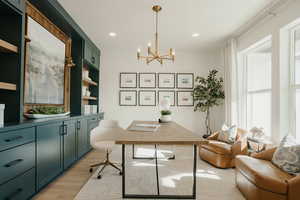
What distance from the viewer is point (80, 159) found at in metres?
3.49

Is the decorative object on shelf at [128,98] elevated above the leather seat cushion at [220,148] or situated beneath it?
elevated above

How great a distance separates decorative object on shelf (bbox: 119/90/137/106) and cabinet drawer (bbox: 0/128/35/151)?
3.17m

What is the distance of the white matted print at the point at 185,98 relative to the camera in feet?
16.9

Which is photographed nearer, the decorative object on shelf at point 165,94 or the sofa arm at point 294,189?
the sofa arm at point 294,189

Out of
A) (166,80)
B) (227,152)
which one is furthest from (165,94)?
(227,152)

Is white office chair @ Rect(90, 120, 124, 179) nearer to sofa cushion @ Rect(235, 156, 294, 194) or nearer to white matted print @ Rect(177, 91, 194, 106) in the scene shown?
sofa cushion @ Rect(235, 156, 294, 194)

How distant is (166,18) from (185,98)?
102 inches

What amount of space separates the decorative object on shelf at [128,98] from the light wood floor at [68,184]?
2209mm

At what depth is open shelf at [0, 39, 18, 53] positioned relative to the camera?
1.78m

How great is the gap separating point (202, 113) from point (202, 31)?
7.96ft

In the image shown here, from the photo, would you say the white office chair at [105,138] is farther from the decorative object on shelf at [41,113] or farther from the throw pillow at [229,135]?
the throw pillow at [229,135]

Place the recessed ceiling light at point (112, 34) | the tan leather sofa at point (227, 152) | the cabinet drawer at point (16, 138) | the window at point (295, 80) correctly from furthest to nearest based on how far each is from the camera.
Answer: the recessed ceiling light at point (112, 34)
the tan leather sofa at point (227, 152)
the window at point (295, 80)
the cabinet drawer at point (16, 138)

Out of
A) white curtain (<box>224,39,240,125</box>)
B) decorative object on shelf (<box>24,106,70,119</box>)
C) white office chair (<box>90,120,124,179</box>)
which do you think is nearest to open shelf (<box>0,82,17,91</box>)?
decorative object on shelf (<box>24,106,70,119</box>)

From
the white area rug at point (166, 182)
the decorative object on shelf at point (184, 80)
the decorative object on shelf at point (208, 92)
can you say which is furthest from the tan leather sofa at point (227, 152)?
the decorative object on shelf at point (184, 80)
